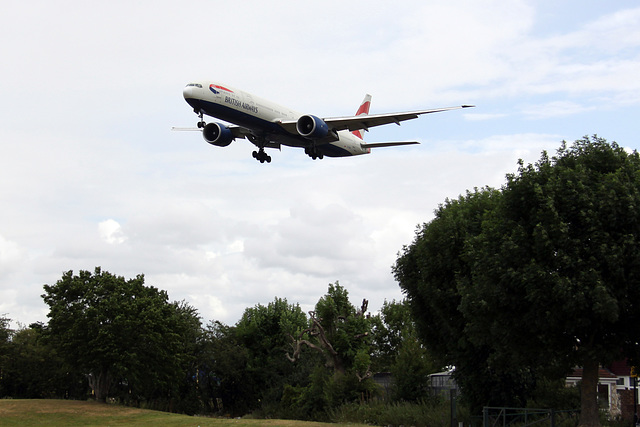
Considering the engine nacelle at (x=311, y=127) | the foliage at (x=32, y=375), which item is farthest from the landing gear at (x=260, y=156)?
the foliage at (x=32, y=375)

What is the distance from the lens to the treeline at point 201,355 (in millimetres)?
54531

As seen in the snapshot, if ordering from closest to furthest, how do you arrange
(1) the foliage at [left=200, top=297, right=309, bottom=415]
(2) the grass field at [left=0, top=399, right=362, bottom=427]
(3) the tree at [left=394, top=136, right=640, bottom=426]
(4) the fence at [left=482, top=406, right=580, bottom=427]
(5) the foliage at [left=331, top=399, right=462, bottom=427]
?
(3) the tree at [left=394, top=136, right=640, bottom=426]
(4) the fence at [left=482, top=406, right=580, bottom=427]
(5) the foliage at [left=331, top=399, right=462, bottom=427]
(2) the grass field at [left=0, top=399, right=362, bottom=427]
(1) the foliage at [left=200, top=297, right=309, bottom=415]

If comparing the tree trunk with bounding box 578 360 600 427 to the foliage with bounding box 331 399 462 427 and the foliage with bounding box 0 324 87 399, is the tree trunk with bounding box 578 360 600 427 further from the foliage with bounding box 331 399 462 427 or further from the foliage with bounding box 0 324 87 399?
the foliage with bounding box 0 324 87 399

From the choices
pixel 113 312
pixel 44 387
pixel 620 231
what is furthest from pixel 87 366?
pixel 620 231

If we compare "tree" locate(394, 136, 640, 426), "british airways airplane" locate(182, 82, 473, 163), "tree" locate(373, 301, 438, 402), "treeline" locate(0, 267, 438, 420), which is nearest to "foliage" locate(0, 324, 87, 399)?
"treeline" locate(0, 267, 438, 420)

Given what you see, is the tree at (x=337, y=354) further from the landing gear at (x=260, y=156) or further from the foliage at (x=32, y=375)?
the foliage at (x=32, y=375)

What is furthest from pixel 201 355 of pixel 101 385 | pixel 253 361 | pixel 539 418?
pixel 539 418

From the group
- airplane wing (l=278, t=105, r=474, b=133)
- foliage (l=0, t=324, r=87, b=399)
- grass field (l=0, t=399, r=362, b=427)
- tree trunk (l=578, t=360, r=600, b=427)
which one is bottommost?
grass field (l=0, t=399, r=362, b=427)

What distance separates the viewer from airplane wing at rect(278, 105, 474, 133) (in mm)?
37062

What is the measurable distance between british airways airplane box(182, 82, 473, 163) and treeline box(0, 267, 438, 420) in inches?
696

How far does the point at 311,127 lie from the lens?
37.9 meters

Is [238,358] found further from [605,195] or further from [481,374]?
[605,195]

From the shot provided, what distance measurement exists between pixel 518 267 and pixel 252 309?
6436cm

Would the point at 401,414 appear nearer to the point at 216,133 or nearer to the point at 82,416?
the point at 216,133
